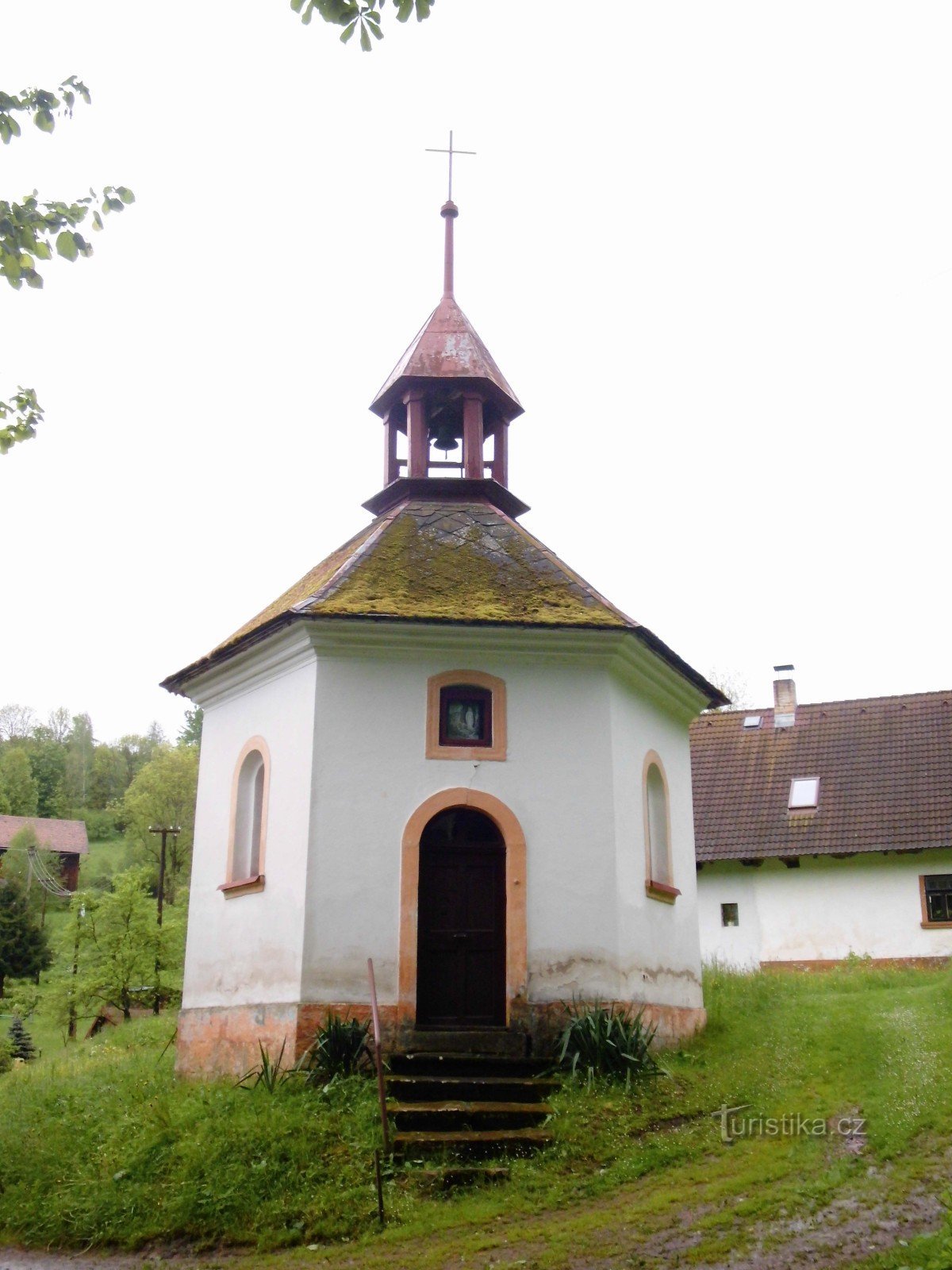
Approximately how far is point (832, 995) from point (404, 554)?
8504mm

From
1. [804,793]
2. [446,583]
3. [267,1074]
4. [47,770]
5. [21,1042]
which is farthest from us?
[47,770]

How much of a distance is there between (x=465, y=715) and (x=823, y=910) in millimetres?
15276

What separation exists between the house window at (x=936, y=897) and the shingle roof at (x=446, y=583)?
11.7 metres

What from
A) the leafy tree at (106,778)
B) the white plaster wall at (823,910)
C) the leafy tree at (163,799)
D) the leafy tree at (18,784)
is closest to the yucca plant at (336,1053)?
the white plaster wall at (823,910)

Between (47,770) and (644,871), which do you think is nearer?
(644,871)

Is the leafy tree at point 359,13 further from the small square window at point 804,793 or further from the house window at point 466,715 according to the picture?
the small square window at point 804,793

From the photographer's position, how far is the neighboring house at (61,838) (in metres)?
72.4

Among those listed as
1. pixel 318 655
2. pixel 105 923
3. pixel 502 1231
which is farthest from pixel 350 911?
pixel 105 923

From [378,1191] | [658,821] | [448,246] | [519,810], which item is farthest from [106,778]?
[378,1191]

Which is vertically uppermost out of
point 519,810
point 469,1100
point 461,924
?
point 519,810

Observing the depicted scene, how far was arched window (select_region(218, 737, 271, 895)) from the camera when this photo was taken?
13.9 m

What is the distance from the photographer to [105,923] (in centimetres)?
3141

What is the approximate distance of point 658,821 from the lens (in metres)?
15.0

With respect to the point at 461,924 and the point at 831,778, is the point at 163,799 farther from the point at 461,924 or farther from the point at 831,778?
the point at 461,924
